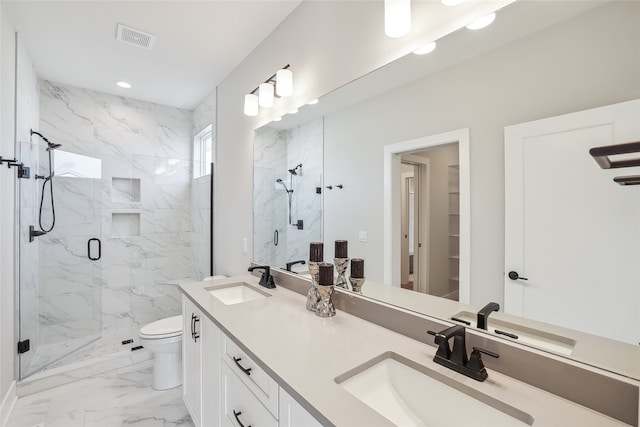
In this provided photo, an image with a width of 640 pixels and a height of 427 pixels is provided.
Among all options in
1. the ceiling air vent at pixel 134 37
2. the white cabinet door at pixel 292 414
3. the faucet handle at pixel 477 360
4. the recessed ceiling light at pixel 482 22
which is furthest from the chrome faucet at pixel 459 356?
the ceiling air vent at pixel 134 37

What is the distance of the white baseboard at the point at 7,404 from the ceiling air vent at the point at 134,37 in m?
2.69

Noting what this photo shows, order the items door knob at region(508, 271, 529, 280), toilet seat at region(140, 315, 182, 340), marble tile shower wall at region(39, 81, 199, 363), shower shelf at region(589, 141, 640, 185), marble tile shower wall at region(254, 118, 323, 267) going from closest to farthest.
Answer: shower shelf at region(589, 141, 640, 185)
door knob at region(508, 271, 529, 280)
marble tile shower wall at region(254, 118, 323, 267)
toilet seat at region(140, 315, 182, 340)
marble tile shower wall at region(39, 81, 199, 363)

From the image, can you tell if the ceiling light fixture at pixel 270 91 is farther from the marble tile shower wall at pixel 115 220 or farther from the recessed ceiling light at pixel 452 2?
the marble tile shower wall at pixel 115 220

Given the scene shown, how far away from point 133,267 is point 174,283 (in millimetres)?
464

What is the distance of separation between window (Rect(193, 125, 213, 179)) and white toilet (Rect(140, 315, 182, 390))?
1703mm

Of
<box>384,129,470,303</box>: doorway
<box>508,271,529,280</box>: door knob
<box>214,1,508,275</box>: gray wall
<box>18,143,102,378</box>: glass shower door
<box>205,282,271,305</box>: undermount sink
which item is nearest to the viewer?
<box>508,271,529,280</box>: door knob

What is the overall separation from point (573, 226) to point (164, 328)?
2696 millimetres

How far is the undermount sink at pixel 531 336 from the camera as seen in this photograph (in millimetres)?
803

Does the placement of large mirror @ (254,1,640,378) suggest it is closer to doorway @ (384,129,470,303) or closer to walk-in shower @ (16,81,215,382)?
doorway @ (384,129,470,303)

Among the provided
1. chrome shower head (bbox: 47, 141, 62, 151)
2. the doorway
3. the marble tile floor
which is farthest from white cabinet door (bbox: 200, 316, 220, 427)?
chrome shower head (bbox: 47, 141, 62, 151)

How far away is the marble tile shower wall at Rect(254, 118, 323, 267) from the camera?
1746mm

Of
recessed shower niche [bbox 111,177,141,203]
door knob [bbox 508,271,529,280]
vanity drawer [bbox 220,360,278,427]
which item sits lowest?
vanity drawer [bbox 220,360,278,427]

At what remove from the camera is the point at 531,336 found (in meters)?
0.86

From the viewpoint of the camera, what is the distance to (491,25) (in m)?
0.94
